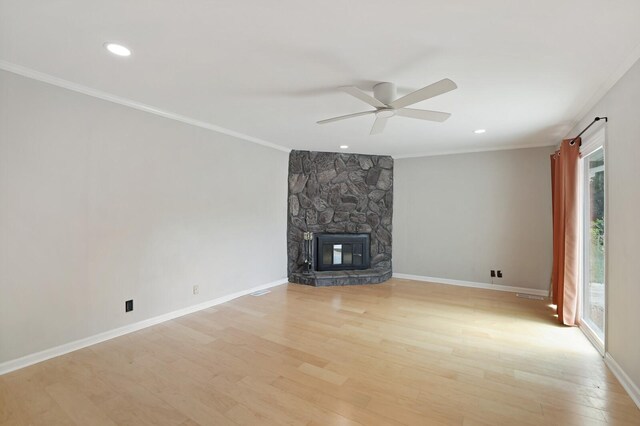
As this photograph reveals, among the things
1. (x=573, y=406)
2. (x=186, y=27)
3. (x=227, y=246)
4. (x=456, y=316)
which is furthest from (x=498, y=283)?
(x=186, y=27)

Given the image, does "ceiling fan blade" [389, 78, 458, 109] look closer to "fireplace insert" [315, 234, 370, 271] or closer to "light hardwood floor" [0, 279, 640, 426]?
"light hardwood floor" [0, 279, 640, 426]

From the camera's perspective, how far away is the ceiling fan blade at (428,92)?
195cm

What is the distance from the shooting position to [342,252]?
5371mm

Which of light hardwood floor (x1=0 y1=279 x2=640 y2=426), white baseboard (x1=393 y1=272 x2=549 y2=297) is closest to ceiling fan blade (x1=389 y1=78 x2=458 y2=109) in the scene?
light hardwood floor (x1=0 y1=279 x2=640 y2=426)

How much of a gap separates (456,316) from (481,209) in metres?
2.24

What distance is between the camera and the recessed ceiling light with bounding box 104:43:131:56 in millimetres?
1927

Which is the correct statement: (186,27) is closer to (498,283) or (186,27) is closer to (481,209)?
(481,209)

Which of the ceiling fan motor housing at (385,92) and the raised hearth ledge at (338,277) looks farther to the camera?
the raised hearth ledge at (338,277)

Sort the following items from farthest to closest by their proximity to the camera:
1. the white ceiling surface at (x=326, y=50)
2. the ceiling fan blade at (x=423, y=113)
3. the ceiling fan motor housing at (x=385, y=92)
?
1. the ceiling fan blade at (x=423, y=113)
2. the ceiling fan motor housing at (x=385, y=92)
3. the white ceiling surface at (x=326, y=50)

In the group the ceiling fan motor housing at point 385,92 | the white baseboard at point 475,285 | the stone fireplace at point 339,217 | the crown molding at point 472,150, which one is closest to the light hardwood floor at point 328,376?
the white baseboard at point 475,285

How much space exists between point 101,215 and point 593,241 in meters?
5.22

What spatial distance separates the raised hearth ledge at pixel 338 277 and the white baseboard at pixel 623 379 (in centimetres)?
306

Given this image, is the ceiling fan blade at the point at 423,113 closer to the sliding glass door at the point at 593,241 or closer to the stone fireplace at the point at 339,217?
the sliding glass door at the point at 593,241

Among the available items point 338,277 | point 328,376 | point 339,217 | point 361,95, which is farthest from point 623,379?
point 339,217
